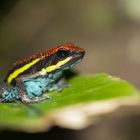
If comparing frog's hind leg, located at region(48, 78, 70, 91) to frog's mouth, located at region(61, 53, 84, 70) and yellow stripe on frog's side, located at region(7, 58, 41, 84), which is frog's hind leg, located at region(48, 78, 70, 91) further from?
yellow stripe on frog's side, located at region(7, 58, 41, 84)

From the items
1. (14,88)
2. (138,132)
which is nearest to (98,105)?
(14,88)

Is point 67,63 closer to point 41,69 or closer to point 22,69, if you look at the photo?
point 41,69

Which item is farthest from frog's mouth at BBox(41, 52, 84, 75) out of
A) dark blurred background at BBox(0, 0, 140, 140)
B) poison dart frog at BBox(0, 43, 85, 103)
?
dark blurred background at BBox(0, 0, 140, 140)

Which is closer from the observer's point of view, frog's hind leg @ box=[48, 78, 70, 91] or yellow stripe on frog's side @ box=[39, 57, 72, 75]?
frog's hind leg @ box=[48, 78, 70, 91]

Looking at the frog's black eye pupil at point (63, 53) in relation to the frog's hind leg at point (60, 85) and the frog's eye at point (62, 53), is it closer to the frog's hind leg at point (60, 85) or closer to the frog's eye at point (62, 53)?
the frog's eye at point (62, 53)

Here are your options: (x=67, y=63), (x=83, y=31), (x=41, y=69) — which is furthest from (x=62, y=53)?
(x=83, y=31)

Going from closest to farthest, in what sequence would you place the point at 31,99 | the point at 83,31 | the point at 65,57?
the point at 31,99, the point at 65,57, the point at 83,31
